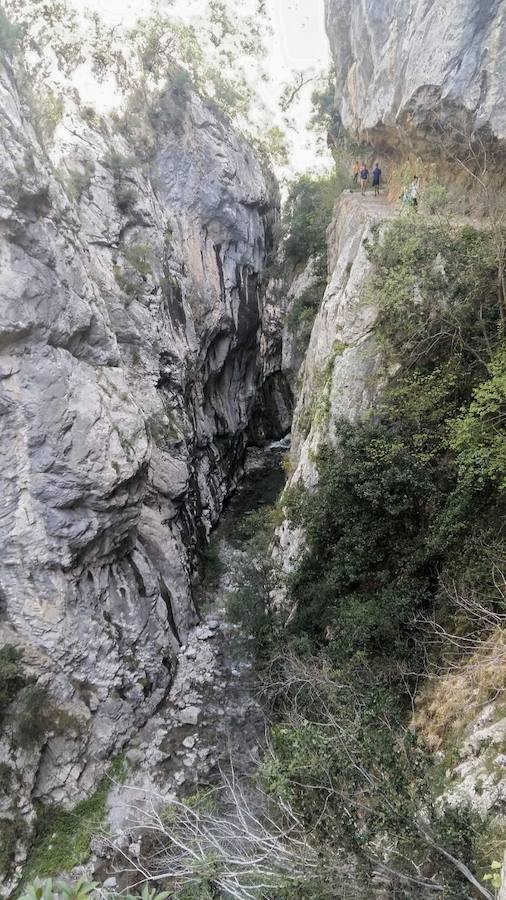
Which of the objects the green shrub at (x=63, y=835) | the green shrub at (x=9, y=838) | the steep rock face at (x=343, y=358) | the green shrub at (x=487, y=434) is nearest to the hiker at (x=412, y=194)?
the steep rock face at (x=343, y=358)

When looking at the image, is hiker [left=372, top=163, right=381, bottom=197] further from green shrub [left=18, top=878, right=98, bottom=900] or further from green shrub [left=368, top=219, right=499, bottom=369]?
green shrub [left=18, top=878, right=98, bottom=900]

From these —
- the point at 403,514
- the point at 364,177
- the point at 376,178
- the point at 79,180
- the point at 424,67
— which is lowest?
the point at 403,514

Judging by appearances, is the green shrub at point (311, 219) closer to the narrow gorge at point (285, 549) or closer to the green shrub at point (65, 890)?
the narrow gorge at point (285, 549)

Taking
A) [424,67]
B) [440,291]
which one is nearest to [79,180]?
[424,67]

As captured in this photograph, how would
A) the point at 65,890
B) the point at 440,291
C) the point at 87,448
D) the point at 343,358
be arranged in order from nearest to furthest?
1. the point at 65,890
2. the point at 440,291
3. the point at 87,448
4. the point at 343,358

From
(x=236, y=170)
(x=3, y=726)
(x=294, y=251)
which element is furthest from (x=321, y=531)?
(x=236, y=170)

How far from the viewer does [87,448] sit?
11875mm

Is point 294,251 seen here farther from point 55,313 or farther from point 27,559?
point 27,559

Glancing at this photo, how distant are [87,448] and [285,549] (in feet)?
19.1

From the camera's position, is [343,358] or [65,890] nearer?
[65,890]

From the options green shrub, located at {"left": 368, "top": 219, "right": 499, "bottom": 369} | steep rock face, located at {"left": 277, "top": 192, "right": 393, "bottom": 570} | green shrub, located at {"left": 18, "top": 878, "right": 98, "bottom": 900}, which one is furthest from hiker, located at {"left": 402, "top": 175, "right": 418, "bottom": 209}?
green shrub, located at {"left": 18, "top": 878, "right": 98, "bottom": 900}

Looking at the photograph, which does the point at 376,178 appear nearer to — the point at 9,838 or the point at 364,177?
the point at 364,177

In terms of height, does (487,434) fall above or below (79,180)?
below

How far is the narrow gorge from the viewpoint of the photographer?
5.67 m
